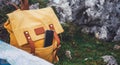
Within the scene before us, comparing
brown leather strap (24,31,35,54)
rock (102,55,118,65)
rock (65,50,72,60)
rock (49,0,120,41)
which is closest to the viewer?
brown leather strap (24,31,35,54)

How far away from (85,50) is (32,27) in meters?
1.45

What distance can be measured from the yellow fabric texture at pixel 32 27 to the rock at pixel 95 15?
1.40m

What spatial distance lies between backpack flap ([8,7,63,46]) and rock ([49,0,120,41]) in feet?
4.47

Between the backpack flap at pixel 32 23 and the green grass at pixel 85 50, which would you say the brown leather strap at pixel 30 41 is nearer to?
the backpack flap at pixel 32 23

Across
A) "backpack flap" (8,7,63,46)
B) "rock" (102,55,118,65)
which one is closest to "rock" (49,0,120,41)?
"rock" (102,55,118,65)

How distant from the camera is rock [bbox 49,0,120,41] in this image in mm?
8281

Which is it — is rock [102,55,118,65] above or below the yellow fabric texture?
below

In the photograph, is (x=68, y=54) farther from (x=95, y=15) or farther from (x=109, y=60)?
(x=95, y=15)

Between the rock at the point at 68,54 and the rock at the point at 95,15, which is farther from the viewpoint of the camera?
the rock at the point at 95,15

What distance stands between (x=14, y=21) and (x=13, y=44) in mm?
429

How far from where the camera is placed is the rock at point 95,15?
8281 millimetres

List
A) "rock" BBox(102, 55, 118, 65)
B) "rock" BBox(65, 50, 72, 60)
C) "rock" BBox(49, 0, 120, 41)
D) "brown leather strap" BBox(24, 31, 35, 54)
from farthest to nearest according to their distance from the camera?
"rock" BBox(49, 0, 120, 41), "rock" BBox(65, 50, 72, 60), "rock" BBox(102, 55, 118, 65), "brown leather strap" BBox(24, 31, 35, 54)

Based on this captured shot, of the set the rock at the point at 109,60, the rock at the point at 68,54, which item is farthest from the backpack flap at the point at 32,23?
the rock at the point at 109,60

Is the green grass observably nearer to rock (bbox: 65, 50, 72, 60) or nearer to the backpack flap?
rock (bbox: 65, 50, 72, 60)
